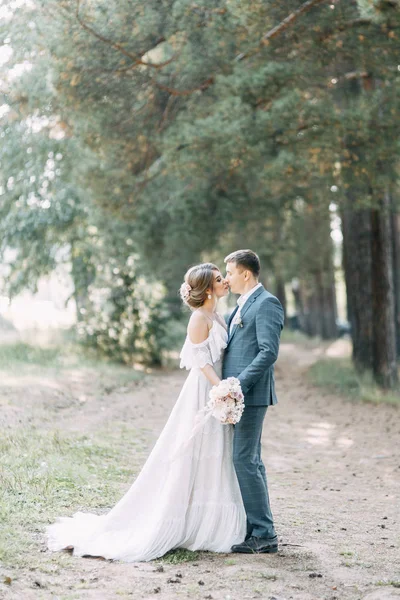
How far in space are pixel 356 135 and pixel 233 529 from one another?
8516 mm

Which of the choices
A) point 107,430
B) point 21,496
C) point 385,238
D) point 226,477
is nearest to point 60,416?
point 107,430

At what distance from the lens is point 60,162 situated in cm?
1719

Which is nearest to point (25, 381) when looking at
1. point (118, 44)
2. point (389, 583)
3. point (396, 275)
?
point (118, 44)

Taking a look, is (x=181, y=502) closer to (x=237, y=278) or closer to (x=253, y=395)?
(x=253, y=395)

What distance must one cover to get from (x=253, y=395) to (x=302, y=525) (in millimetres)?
1755

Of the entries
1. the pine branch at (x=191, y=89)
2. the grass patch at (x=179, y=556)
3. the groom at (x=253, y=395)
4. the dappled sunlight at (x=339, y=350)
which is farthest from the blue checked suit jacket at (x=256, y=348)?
the dappled sunlight at (x=339, y=350)

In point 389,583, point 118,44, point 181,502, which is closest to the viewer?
point 389,583

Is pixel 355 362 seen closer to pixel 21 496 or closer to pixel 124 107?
pixel 124 107

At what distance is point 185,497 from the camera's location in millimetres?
5680

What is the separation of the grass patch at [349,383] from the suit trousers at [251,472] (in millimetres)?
9900

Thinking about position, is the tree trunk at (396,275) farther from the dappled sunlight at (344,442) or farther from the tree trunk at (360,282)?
the dappled sunlight at (344,442)

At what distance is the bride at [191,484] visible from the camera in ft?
18.5

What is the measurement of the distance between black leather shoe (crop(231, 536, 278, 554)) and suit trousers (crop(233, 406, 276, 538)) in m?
0.04

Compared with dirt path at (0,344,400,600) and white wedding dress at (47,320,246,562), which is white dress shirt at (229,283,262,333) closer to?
white wedding dress at (47,320,246,562)
